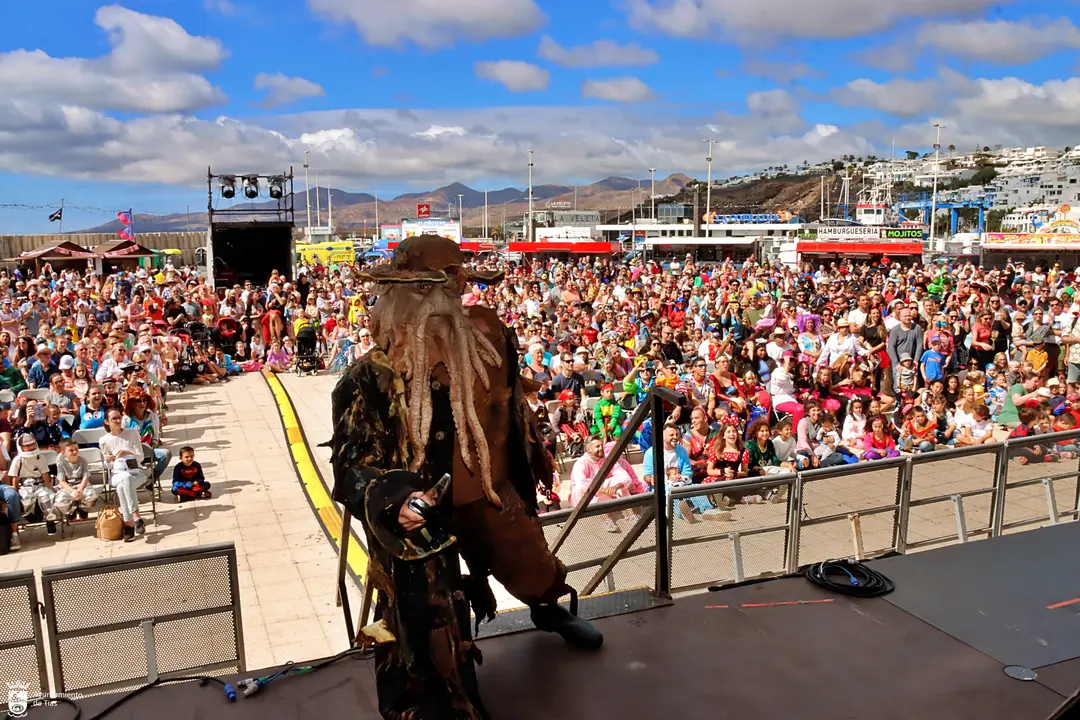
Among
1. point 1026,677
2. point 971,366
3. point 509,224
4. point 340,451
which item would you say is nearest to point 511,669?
point 340,451

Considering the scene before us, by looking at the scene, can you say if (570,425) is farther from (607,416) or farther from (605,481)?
(605,481)

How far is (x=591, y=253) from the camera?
54469 mm

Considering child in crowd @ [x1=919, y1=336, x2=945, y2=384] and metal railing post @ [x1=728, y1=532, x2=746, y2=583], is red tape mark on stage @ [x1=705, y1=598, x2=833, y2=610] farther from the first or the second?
child in crowd @ [x1=919, y1=336, x2=945, y2=384]

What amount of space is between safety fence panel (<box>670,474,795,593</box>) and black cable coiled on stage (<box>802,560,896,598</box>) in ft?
3.09

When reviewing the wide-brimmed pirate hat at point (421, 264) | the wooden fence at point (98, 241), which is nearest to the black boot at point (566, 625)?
the wide-brimmed pirate hat at point (421, 264)

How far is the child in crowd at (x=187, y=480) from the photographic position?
7406mm

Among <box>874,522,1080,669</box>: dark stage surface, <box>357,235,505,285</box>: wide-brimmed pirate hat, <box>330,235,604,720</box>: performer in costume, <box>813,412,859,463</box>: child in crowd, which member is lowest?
<box>813,412,859,463</box>: child in crowd

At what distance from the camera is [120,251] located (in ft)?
86.3

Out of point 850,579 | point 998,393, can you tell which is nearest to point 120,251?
point 998,393

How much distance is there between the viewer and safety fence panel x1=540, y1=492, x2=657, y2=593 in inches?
167

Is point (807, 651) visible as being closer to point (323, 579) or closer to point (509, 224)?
point (323, 579)

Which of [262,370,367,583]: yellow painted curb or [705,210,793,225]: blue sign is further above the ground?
[705,210,793,225]: blue sign

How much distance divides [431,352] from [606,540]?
7.72 feet

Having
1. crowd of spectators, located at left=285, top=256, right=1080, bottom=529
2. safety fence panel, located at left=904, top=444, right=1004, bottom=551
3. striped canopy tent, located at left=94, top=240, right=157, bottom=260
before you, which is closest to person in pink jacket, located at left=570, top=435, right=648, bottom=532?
crowd of spectators, located at left=285, top=256, right=1080, bottom=529
